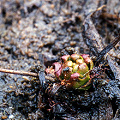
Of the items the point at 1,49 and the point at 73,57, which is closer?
the point at 73,57

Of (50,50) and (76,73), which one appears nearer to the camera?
(76,73)

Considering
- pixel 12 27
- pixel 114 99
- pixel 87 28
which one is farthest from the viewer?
pixel 12 27

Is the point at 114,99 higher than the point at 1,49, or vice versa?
the point at 1,49

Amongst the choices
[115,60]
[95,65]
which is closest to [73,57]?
[95,65]

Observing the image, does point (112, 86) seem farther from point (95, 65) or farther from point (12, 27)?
point (12, 27)

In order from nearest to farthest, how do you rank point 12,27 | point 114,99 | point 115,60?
point 114,99 < point 115,60 < point 12,27

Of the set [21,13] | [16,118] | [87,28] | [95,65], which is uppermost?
[21,13]

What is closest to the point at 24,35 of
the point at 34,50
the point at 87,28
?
the point at 34,50

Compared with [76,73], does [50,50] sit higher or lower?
higher
